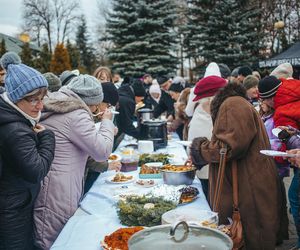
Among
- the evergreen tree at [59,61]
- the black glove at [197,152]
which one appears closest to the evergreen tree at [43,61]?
the evergreen tree at [59,61]

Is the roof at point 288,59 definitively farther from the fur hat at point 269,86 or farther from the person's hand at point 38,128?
the person's hand at point 38,128

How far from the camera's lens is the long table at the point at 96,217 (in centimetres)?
220

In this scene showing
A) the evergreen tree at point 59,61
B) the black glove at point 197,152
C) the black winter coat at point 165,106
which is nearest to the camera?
the black glove at point 197,152

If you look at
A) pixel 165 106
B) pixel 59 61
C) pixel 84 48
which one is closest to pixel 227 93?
pixel 165 106

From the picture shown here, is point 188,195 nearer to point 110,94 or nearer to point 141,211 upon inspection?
point 141,211

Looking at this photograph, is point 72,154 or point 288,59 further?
point 288,59

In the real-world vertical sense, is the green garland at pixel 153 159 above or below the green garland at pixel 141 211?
below

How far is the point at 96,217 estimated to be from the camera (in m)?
2.57

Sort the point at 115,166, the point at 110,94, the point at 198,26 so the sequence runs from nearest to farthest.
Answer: the point at 115,166 < the point at 110,94 < the point at 198,26

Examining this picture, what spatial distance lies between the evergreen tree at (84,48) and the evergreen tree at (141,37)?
61.4ft

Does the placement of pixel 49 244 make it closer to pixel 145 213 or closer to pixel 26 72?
pixel 145 213

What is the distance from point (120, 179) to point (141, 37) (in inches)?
685

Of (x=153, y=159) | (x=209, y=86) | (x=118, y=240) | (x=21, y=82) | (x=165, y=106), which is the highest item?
(x=21, y=82)

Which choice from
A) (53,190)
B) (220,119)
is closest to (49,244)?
(53,190)
